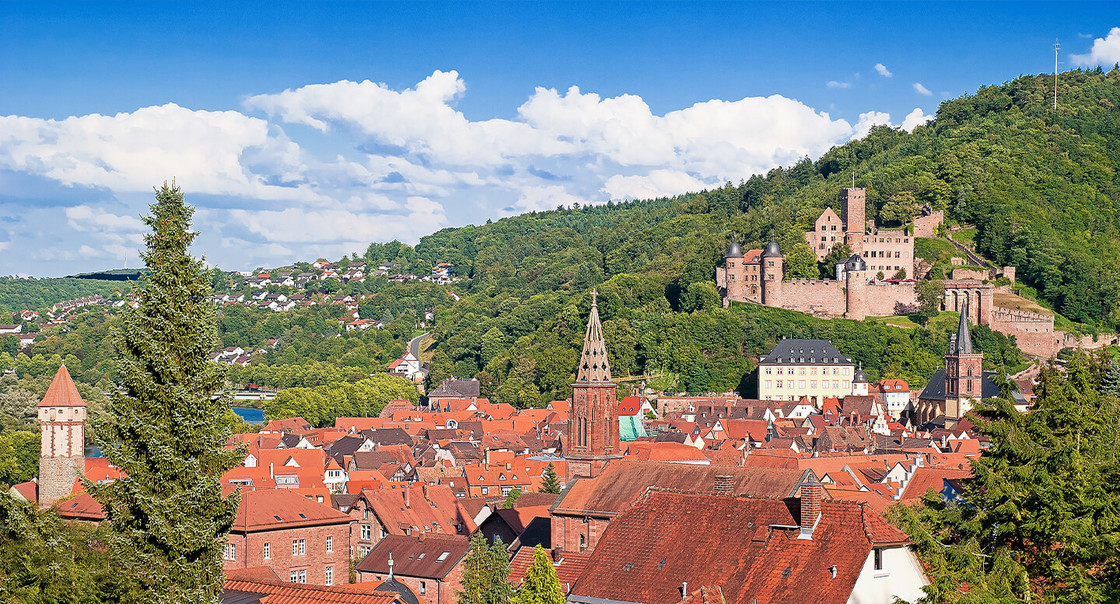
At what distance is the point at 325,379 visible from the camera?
15750 centimetres

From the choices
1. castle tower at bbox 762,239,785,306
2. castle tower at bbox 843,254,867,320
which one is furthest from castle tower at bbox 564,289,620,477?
castle tower at bbox 843,254,867,320

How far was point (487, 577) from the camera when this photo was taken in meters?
35.7

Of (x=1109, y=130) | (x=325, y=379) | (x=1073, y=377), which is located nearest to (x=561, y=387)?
(x=325, y=379)

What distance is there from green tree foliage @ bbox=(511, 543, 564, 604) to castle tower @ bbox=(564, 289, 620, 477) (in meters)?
21.9

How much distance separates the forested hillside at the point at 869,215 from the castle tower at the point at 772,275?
2.05 m

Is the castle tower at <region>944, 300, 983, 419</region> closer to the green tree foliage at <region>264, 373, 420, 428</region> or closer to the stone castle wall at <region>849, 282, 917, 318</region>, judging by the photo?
the stone castle wall at <region>849, 282, 917, 318</region>

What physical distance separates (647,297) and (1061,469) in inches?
4666

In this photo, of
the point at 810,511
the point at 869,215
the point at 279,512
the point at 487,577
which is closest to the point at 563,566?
the point at 487,577

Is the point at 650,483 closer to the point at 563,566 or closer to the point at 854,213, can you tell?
the point at 563,566

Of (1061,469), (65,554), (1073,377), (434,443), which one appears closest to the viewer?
(65,554)

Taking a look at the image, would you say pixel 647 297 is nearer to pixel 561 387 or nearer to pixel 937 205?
pixel 561 387

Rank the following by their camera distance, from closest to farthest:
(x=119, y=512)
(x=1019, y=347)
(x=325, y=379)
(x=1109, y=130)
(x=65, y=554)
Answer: (x=119, y=512), (x=65, y=554), (x=1019, y=347), (x=325, y=379), (x=1109, y=130)

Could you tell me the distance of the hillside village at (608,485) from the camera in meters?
29.4

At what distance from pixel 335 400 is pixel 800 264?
153 feet
